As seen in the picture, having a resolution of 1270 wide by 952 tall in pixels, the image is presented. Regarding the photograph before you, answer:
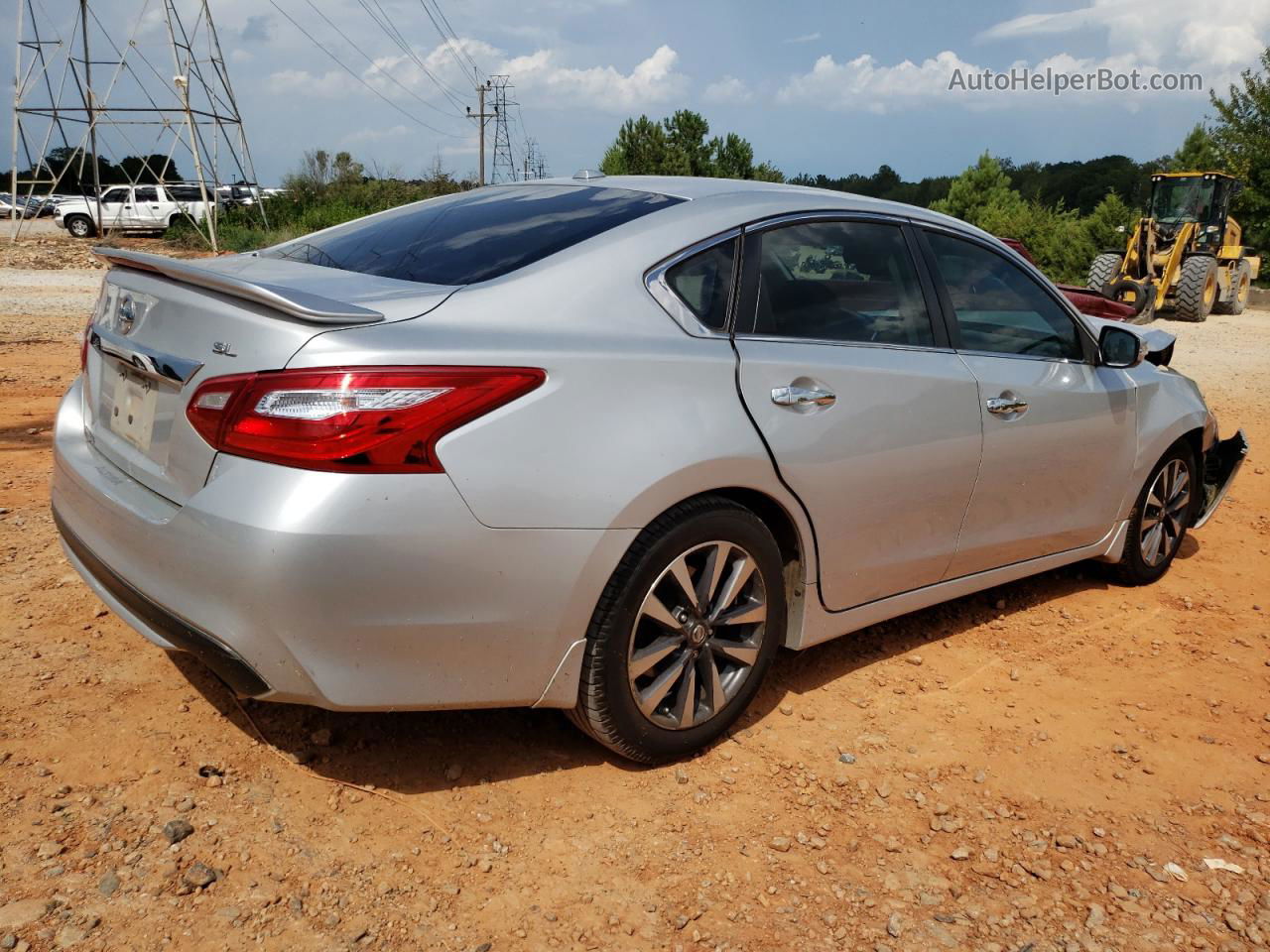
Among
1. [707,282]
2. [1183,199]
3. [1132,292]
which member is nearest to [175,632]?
[707,282]

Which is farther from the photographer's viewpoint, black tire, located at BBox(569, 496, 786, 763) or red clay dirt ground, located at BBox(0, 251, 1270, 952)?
black tire, located at BBox(569, 496, 786, 763)

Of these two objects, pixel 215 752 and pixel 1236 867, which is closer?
pixel 1236 867

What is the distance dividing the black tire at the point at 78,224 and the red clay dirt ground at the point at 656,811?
3141 centimetres

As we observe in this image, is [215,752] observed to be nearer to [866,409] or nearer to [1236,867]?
[866,409]

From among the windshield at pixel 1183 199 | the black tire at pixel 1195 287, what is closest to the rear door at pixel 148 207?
the windshield at pixel 1183 199

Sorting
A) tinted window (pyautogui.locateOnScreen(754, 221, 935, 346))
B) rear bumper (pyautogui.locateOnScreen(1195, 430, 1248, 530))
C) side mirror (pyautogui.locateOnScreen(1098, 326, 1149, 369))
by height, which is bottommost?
rear bumper (pyautogui.locateOnScreen(1195, 430, 1248, 530))

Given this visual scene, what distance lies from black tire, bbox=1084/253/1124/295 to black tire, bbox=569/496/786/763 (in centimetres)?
1762

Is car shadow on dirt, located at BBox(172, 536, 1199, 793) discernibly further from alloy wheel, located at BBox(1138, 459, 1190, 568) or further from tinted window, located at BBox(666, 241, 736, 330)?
alloy wheel, located at BBox(1138, 459, 1190, 568)

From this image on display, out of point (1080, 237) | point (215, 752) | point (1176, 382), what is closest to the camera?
point (215, 752)

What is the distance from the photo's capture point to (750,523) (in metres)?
2.95

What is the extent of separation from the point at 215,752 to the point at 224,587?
2.67 feet

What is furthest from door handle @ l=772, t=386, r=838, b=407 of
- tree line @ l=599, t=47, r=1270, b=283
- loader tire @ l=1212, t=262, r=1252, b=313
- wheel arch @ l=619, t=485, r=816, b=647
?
loader tire @ l=1212, t=262, r=1252, b=313

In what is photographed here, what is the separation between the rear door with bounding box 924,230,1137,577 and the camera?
145 inches

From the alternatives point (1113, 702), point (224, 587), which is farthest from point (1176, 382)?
point (224, 587)
